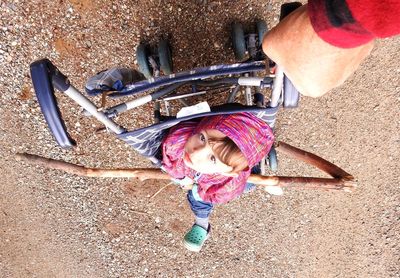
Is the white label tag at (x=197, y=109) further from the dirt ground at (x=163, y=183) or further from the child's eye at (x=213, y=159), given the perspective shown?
the dirt ground at (x=163, y=183)

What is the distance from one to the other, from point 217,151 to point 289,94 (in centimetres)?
34

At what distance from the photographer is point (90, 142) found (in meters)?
2.57

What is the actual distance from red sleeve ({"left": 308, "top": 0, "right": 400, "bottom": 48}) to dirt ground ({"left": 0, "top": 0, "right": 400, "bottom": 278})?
4.68ft

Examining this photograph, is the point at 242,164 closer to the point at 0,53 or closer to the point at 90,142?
the point at 90,142

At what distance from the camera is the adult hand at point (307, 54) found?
99 centimetres

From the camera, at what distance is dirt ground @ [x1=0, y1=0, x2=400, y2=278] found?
233cm

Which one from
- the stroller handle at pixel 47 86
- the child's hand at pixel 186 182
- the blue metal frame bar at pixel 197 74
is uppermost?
the stroller handle at pixel 47 86

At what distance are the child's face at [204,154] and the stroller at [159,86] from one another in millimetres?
92

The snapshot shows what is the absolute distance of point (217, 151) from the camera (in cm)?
159

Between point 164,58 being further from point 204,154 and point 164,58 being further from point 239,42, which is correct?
point 204,154

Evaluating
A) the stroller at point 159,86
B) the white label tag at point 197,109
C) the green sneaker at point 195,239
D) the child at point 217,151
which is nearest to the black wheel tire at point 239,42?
the stroller at point 159,86

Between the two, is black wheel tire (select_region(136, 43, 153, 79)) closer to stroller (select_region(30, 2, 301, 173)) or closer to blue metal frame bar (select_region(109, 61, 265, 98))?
stroller (select_region(30, 2, 301, 173))

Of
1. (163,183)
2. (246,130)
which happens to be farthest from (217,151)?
(163,183)

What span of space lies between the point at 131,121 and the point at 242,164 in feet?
3.45
